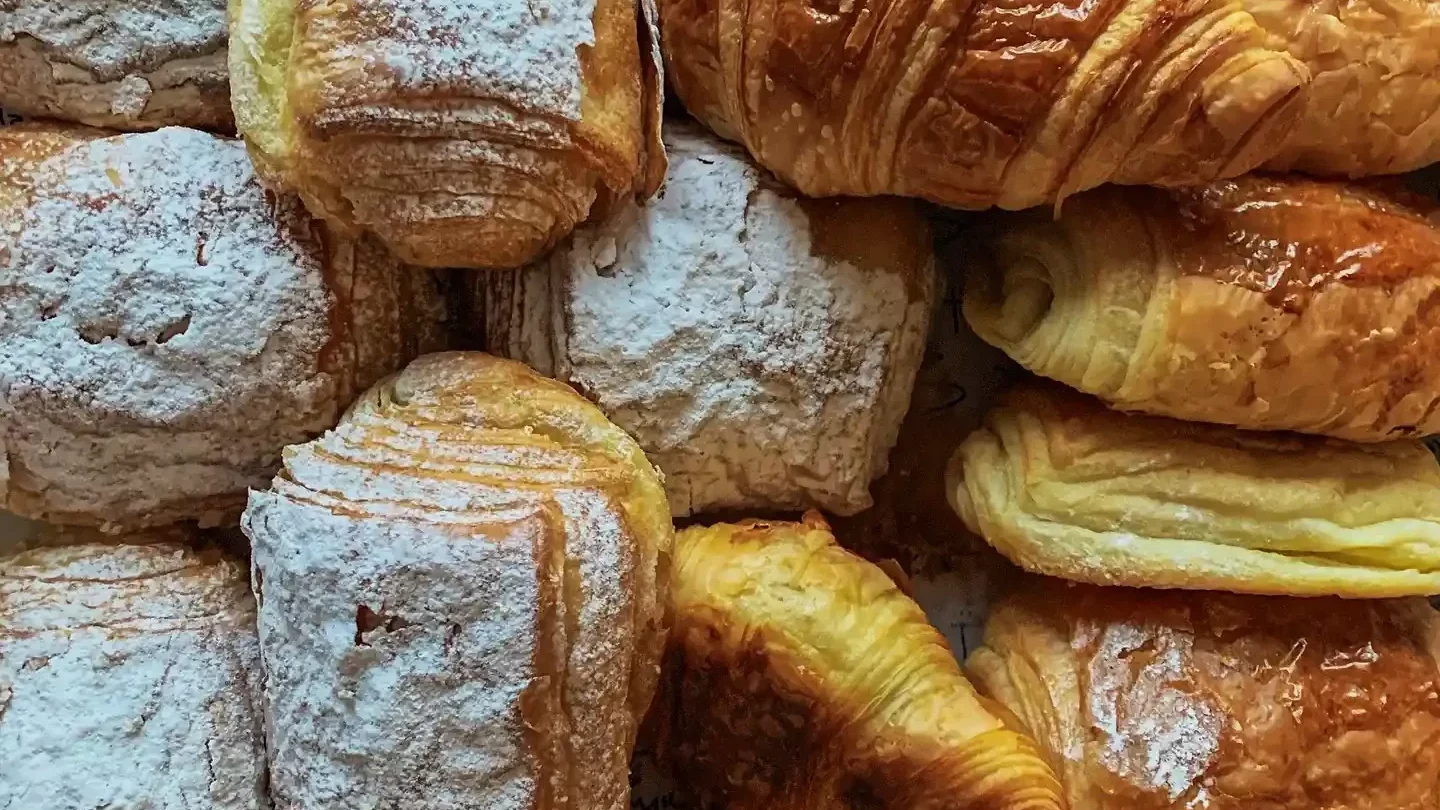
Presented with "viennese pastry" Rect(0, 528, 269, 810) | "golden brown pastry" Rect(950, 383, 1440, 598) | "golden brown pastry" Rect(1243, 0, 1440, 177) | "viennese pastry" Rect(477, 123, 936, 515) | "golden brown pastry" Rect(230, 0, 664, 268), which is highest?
"golden brown pastry" Rect(1243, 0, 1440, 177)

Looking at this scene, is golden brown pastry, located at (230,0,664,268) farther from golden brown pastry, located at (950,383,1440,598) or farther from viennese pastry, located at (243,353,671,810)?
golden brown pastry, located at (950,383,1440,598)

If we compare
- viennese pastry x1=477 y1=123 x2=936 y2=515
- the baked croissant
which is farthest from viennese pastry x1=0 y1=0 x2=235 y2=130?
the baked croissant

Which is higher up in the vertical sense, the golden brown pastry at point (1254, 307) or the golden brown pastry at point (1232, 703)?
the golden brown pastry at point (1254, 307)

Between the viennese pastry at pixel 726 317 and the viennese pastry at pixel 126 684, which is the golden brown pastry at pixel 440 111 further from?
the viennese pastry at pixel 126 684

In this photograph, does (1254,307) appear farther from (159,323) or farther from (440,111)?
(159,323)

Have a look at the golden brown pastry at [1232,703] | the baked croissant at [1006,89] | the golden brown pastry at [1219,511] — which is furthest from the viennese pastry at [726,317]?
the golden brown pastry at [1232,703]

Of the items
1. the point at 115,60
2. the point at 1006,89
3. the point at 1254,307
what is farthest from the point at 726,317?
the point at 115,60
